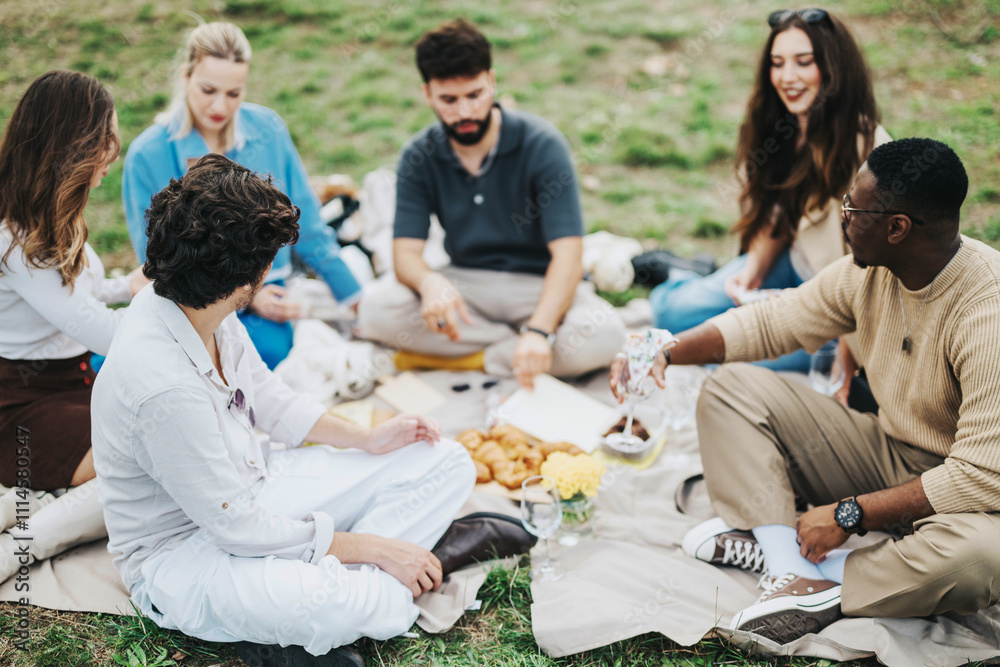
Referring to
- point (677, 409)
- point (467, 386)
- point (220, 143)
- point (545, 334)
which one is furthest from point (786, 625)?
point (220, 143)

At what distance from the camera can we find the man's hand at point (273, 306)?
166 inches

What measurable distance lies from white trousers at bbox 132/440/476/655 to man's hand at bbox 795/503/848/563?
4.45 ft

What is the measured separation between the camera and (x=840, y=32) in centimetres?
393

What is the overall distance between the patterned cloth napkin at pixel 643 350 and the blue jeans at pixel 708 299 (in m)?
1.38

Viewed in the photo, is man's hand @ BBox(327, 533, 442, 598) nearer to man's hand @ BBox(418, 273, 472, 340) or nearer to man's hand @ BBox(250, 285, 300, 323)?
man's hand @ BBox(418, 273, 472, 340)

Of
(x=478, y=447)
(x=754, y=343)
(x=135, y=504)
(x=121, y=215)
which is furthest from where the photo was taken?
(x=121, y=215)

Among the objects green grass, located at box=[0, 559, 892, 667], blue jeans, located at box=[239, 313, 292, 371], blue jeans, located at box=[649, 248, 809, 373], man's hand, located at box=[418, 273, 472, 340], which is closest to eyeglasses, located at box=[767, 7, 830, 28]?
blue jeans, located at box=[649, 248, 809, 373]

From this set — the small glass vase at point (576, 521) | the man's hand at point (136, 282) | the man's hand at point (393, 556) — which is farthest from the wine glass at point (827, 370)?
the man's hand at point (136, 282)

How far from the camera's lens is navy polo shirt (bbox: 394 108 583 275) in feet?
14.6

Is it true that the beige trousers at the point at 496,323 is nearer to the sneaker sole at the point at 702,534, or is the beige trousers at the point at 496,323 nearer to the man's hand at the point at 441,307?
the man's hand at the point at 441,307

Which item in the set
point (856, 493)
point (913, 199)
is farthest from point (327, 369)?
point (913, 199)

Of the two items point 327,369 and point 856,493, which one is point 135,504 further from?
point 856,493

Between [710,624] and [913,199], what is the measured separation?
168 centimetres

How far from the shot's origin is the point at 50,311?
303 cm
